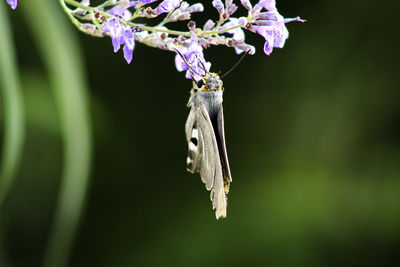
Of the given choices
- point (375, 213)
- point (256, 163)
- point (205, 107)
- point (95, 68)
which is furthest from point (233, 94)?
point (205, 107)

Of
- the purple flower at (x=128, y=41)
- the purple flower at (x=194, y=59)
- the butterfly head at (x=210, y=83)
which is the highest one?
the purple flower at (x=128, y=41)

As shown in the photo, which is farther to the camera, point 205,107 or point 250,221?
point 250,221

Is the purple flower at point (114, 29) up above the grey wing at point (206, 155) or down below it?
above

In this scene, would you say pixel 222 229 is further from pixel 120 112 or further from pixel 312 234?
pixel 120 112

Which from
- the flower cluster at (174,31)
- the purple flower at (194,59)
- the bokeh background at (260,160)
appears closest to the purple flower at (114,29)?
the flower cluster at (174,31)

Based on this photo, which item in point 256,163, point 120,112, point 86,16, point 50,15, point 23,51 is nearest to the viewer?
point 86,16

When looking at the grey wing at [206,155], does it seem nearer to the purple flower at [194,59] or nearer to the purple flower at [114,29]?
the purple flower at [194,59]
